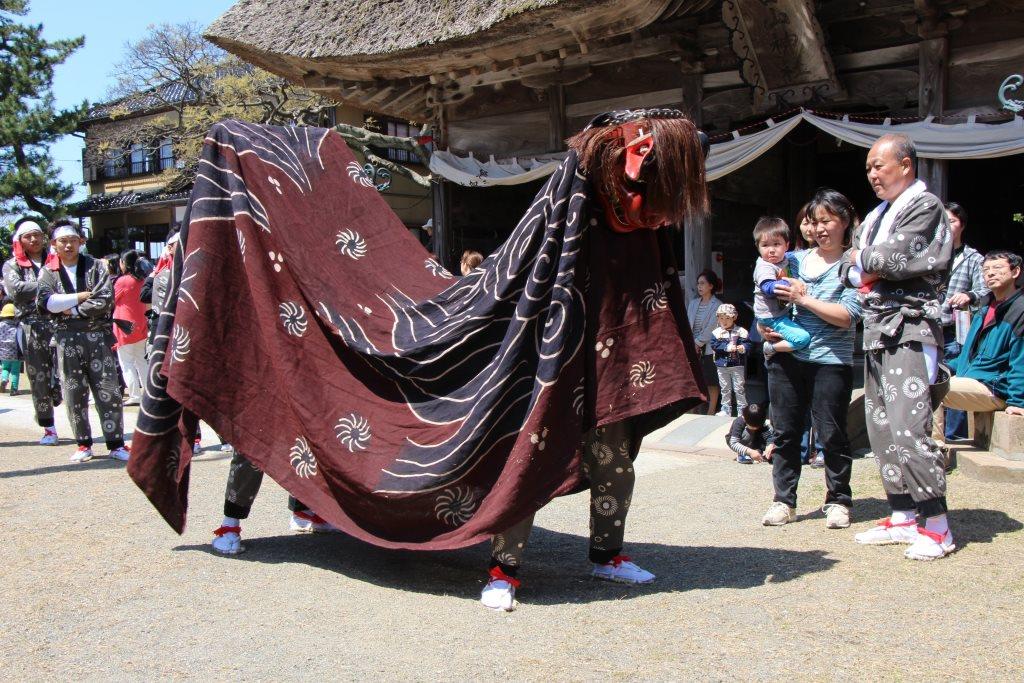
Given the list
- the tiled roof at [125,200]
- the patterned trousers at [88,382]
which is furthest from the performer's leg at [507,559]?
the tiled roof at [125,200]

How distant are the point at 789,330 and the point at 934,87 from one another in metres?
4.77

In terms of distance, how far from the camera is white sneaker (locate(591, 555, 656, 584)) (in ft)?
12.0

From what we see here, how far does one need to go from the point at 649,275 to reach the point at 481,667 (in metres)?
1.60

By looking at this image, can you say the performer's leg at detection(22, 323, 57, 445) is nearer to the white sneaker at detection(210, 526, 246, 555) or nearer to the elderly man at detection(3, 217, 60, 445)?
the elderly man at detection(3, 217, 60, 445)

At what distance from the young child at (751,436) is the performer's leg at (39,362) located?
18.4 ft

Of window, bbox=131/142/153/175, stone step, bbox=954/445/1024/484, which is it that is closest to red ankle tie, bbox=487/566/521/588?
stone step, bbox=954/445/1024/484

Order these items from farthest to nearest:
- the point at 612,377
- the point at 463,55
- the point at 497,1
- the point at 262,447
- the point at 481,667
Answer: the point at 463,55 < the point at 497,1 < the point at 262,447 < the point at 612,377 < the point at 481,667

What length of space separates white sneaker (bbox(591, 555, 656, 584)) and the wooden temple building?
5.74 metres

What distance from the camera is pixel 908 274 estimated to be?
3.88 m

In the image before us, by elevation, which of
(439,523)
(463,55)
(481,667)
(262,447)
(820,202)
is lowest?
(481,667)

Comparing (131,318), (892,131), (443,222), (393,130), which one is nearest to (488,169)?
(443,222)

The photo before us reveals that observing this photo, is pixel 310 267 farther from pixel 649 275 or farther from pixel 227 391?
pixel 649 275

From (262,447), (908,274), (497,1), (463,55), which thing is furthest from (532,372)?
(463,55)

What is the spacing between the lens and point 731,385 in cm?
767
